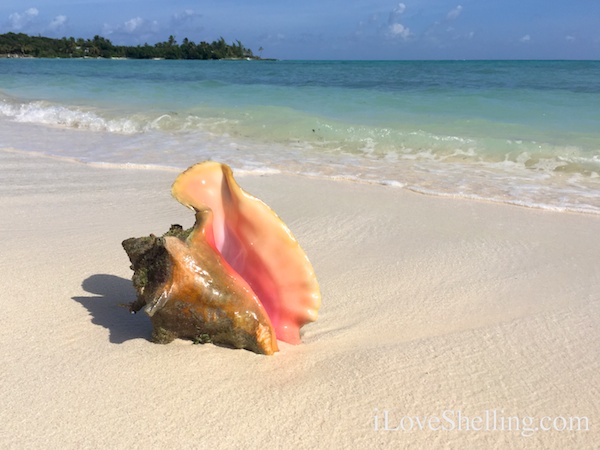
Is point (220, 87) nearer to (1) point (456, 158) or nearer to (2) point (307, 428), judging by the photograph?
(1) point (456, 158)

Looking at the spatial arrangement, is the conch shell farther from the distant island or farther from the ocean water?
the distant island

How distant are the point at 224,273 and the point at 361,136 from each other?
18.5 feet

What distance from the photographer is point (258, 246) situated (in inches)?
75.7

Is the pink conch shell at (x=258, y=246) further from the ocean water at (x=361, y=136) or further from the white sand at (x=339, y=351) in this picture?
the ocean water at (x=361, y=136)

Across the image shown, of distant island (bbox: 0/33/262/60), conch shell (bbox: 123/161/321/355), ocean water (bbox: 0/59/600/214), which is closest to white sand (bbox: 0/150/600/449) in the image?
conch shell (bbox: 123/161/321/355)

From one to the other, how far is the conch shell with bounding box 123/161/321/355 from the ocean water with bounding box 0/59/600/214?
268 cm

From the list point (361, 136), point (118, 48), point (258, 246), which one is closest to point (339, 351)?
point (258, 246)

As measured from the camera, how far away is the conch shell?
71.1 inches

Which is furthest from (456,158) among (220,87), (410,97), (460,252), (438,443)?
(220,87)

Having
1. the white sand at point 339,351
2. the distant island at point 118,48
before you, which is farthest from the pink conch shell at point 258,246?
the distant island at point 118,48

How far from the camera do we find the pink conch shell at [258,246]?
1896 mm

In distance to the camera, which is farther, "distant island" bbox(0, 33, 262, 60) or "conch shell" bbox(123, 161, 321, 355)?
"distant island" bbox(0, 33, 262, 60)

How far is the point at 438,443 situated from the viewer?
154cm

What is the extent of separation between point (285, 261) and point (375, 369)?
45 centimetres
